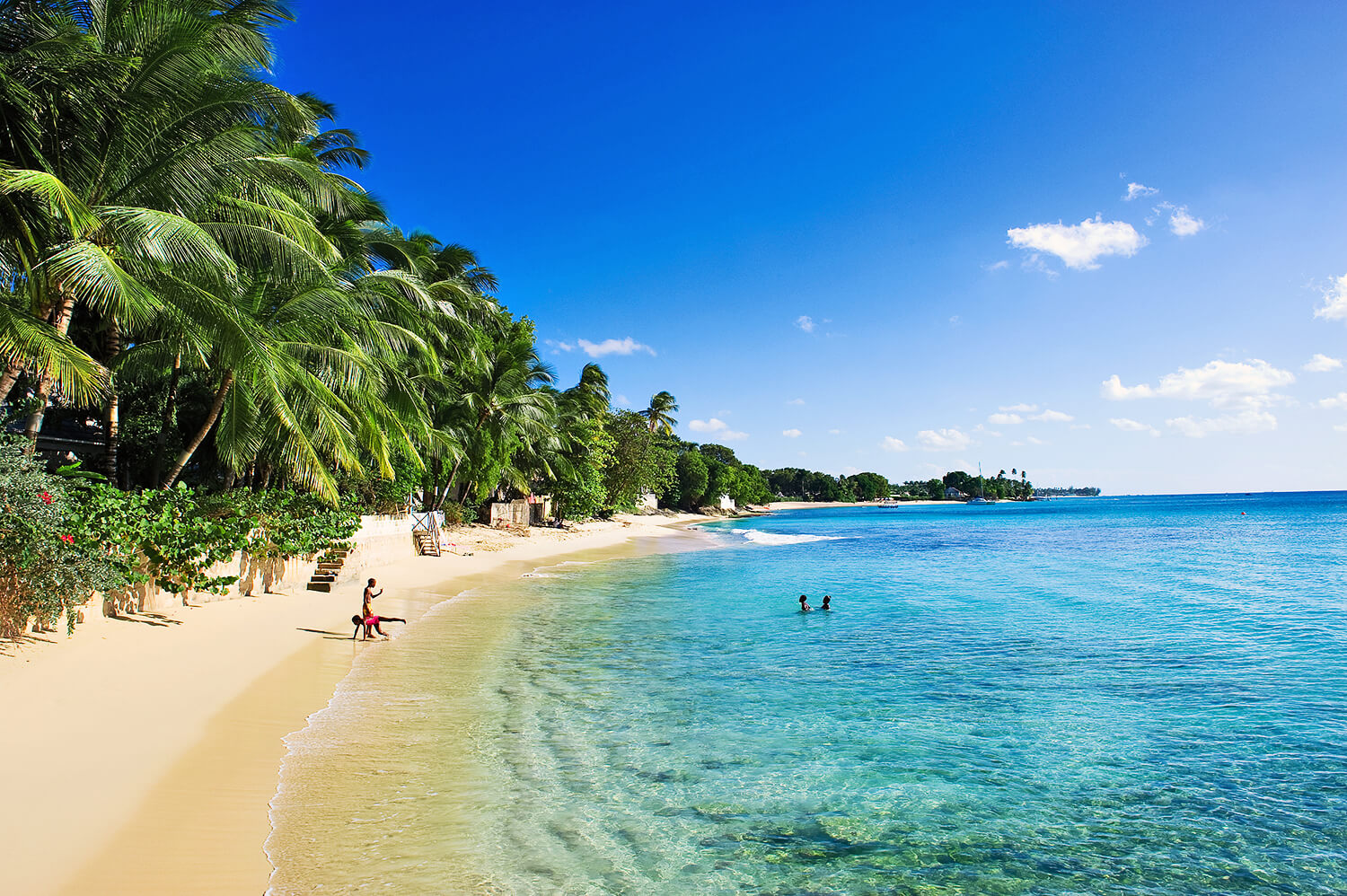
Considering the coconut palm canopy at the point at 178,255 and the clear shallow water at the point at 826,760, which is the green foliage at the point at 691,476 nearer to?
the coconut palm canopy at the point at 178,255

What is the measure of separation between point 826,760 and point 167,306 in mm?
10170

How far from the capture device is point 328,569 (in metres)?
15.1

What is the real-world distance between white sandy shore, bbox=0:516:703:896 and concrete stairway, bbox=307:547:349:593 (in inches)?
128

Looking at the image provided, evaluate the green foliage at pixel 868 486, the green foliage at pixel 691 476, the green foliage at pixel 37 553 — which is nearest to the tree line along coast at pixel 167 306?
the green foliage at pixel 37 553

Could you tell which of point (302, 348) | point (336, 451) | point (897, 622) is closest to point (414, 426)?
point (302, 348)

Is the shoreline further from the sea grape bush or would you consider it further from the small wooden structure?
the sea grape bush

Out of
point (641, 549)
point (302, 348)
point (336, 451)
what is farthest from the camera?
point (641, 549)

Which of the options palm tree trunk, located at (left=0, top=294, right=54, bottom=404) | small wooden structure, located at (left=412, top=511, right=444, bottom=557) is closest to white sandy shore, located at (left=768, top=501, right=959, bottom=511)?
small wooden structure, located at (left=412, top=511, right=444, bottom=557)

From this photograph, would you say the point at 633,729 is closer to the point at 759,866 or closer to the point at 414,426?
the point at 759,866

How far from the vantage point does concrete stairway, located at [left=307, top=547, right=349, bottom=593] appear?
14.6 m

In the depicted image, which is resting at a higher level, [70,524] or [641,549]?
[70,524]

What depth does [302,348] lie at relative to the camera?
14234 mm

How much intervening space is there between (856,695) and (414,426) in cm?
1525

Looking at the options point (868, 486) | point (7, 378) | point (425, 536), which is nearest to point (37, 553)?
point (7, 378)
